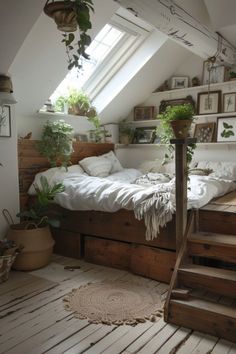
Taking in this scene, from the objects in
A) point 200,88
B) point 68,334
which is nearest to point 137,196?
point 68,334

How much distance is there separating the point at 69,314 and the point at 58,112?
2.61 m

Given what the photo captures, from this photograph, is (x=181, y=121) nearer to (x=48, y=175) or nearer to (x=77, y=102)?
(x=48, y=175)

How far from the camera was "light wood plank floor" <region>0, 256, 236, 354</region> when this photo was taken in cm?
175

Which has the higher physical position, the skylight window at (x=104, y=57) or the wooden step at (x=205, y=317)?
the skylight window at (x=104, y=57)

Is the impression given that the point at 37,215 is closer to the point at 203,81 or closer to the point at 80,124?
the point at 80,124

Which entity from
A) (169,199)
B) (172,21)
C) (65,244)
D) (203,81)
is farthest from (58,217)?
(203,81)

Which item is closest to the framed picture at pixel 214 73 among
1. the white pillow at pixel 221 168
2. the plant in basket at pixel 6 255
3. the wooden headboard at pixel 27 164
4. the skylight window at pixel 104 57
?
the skylight window at pixel 104 57

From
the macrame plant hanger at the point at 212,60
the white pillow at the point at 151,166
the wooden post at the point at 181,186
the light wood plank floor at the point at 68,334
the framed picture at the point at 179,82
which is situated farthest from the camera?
the framed picture at the point at 179,82

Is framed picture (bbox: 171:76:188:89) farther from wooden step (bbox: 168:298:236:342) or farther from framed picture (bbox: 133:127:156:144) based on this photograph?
wooden step (bbox: 168:298:236:342)

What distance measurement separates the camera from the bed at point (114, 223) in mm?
2594

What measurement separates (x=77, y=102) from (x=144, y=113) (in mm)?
1179

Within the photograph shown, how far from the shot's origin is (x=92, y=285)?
2531mm

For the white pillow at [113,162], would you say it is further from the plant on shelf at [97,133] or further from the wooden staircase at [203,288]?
the wooden staircase at [203,288]

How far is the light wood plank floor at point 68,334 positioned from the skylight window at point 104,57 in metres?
2.63
